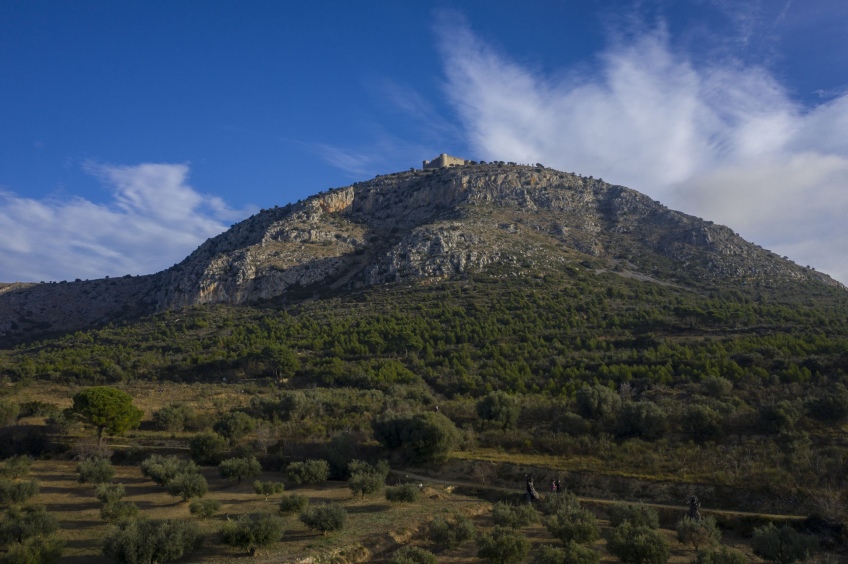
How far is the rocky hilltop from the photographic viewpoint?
245 ft

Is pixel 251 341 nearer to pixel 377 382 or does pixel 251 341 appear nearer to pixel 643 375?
pixel 377 382

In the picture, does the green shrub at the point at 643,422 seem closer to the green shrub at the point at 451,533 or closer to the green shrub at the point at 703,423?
the green shrub at the point at 703,423

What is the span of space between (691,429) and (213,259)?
254ft

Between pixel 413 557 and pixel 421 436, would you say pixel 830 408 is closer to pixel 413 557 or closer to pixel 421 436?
pixel 421 436

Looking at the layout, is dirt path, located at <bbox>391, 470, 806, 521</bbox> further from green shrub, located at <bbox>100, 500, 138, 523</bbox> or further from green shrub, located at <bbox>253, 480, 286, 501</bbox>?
→ green shrub, located at <bbox>100, 500, 138, 523</bbox>

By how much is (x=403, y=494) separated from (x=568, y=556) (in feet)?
24.9

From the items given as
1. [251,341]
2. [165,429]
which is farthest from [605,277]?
[165,429]

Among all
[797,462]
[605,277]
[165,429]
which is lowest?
[165,429]

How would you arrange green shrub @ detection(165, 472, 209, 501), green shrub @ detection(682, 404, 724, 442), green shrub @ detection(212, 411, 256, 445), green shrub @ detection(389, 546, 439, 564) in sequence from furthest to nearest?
green shrub @ detection(212, 411, 256, 445) < green shrub @ detection(682, 404, 724, 442) < green shrub @ detection(165, 472, 209, 501) < green shrub @ detection(389, 546, 439, 564)

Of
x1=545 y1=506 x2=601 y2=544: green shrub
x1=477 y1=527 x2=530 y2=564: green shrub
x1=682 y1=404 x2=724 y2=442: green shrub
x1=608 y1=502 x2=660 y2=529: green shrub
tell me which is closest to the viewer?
x1=477 y1=527 x2=530 y2=564: green shrub

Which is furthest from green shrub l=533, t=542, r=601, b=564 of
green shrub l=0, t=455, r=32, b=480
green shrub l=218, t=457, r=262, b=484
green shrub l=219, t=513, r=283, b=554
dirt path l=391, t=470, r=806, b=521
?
green shrub l=0, t=455, r=32, b=480

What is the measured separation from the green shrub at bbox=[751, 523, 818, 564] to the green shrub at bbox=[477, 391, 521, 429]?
14.2 metres

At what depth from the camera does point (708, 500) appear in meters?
18.3

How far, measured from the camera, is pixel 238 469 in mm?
20703
